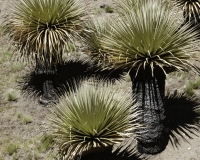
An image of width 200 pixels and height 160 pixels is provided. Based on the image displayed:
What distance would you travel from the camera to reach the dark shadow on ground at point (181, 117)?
30.6ft

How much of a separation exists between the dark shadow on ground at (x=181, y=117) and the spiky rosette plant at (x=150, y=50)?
3.03ft

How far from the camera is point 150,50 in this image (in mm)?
7984

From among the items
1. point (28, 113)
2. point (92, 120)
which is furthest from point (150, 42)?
point (28, 113)

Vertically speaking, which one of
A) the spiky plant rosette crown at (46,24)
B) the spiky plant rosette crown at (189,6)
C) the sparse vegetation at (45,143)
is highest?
the spiky plant rosette crown at (189,6)

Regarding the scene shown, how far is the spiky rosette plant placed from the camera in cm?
802

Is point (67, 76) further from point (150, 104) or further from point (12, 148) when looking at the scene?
point (150, 104)

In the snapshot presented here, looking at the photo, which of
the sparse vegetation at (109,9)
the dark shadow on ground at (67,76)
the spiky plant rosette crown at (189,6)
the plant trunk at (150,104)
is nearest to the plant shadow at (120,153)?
the plant trunk at (150,104)

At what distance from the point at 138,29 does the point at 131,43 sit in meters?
0.27

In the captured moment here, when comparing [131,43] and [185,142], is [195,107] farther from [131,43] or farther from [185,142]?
[131,43]

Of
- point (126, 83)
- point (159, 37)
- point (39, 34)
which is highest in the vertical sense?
point (159, 37)

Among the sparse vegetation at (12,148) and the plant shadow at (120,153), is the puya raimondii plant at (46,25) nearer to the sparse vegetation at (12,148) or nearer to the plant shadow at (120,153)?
the sparse vegetation at (12,148)

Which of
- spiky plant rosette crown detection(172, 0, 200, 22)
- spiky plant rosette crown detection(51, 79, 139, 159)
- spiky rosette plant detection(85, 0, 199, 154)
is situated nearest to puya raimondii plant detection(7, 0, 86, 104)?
spiky rosette plant detection(85, 0, 199, 154)

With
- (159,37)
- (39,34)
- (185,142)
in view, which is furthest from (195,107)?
(39,34)

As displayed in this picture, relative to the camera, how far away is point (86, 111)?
7758 mm
